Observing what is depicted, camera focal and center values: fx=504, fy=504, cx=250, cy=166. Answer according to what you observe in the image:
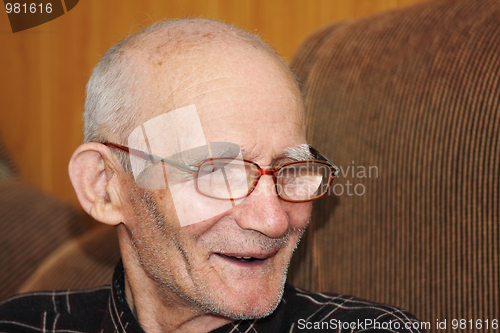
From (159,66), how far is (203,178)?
0.24 meters

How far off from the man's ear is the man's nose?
0.88ft

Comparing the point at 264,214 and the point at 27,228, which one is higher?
the point at 264,214

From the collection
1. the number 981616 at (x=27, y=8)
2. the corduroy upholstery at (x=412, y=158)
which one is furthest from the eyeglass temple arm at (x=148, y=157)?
the number 981616 at (x=27, y=8)

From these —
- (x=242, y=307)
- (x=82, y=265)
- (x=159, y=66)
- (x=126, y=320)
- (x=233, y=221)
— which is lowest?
(x=82, y=265)

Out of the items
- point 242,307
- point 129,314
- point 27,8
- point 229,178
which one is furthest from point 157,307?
Result: point 27,8

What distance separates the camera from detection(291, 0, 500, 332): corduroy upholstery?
1.13 m

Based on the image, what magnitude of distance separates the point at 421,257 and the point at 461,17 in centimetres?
59

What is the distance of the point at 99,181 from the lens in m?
1.07

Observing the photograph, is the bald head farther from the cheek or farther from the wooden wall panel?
the wooden wall panel

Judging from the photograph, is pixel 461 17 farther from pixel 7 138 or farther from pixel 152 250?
pixel 7 138

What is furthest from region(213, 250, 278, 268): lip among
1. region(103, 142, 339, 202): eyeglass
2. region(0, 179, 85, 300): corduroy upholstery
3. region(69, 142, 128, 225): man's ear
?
region(0, 179, 85, 300): corduroy upholstery

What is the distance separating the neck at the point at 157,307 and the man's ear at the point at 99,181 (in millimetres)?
57

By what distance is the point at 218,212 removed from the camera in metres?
0.90

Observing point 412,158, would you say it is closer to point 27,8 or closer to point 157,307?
point 157,307
